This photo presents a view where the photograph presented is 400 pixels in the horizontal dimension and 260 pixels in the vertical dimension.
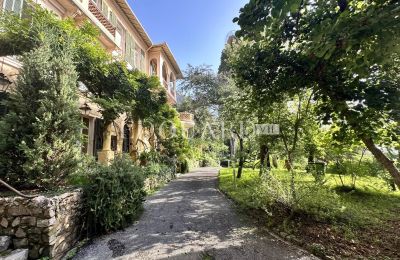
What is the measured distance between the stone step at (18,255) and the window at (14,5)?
7399 mm

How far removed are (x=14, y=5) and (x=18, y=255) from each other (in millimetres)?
7878

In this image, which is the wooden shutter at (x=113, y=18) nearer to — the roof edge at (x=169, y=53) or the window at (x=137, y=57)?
the window at (x=137, y=57)

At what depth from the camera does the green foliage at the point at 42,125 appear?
4.58m

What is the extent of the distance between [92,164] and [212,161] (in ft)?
73.1

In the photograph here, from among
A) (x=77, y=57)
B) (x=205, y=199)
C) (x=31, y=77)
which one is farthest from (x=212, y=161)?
(x=31, y=77)

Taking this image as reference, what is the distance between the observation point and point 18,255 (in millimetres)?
3645

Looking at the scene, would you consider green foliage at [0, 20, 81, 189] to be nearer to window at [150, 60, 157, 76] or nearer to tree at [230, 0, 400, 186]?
tree at [230, 0, 400, 186]

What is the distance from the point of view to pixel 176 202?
8.15 meters

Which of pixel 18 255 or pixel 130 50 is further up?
pixel 130 50

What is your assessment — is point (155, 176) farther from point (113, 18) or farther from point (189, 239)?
point (113, 18)

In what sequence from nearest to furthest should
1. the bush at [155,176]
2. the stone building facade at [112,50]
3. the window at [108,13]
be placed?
the stone building facade at [112,50]
the bush at [155,176]
the window at [108,13]

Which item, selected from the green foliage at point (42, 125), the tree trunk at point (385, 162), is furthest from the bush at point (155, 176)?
the tree trunk at point (385, 162)

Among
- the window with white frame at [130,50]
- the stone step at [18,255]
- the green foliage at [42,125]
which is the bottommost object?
the stone step at [18,255]

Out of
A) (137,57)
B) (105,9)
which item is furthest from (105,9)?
(137,57)
